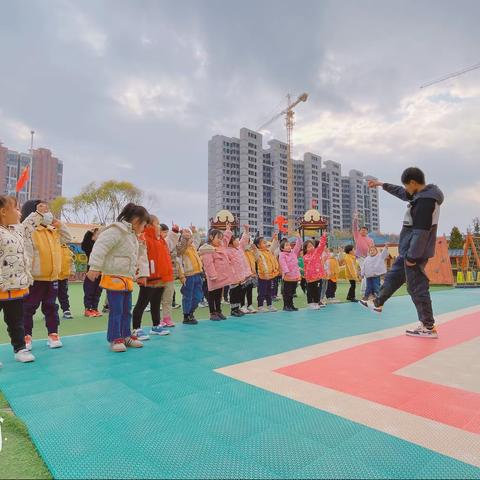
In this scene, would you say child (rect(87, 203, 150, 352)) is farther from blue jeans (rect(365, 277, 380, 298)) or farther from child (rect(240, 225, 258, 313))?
blue jeans (rect(365, 277, 380, 298))

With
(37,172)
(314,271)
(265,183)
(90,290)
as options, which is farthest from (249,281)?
(265,183)

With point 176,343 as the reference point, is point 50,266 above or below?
above

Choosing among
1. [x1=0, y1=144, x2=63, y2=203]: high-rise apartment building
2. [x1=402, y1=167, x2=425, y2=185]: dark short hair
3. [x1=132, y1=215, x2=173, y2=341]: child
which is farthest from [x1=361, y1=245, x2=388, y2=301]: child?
[x1=0, y1=144, x2=63, y2=203]: high-rise apartment building

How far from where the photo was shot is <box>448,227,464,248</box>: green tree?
34.2m

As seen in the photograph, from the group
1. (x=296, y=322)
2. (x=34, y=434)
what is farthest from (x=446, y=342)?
(x=34, y=434)

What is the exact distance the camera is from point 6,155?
57.4m

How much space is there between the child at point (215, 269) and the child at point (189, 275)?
279mm

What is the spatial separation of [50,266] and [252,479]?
334 cm

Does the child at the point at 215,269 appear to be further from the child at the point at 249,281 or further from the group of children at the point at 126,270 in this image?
the child at the point at 249,281

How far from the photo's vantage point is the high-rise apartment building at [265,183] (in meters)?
89.7

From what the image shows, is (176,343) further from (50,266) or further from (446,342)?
(446,342)

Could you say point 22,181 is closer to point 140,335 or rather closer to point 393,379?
point 140,335

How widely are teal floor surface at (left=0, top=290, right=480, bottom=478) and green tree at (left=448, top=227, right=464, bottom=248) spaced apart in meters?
37.8

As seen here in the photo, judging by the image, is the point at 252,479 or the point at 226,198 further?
the point at 226,198
